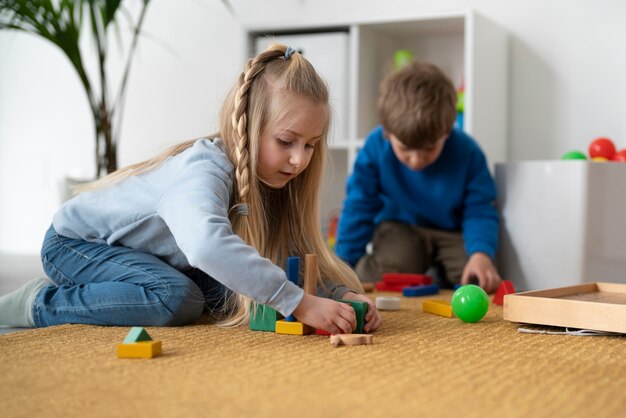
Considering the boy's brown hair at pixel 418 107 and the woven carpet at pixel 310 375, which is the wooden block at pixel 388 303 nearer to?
the woven carpet at pixel 310 375

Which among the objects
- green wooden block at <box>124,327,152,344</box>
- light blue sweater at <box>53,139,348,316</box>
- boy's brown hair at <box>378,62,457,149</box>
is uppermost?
boy's brown hair at <box>378,62,457,149</box>

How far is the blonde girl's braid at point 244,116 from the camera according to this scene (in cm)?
117

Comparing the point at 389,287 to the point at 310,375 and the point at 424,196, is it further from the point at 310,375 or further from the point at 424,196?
the point at 310,375

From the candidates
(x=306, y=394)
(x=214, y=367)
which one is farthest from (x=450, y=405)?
(x=214, y=367)

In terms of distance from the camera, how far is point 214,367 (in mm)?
Result: 890

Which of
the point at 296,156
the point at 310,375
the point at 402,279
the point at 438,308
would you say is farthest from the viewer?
the point at 402,279

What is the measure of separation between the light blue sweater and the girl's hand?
0.02 meters

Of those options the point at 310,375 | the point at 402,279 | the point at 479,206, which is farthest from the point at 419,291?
the point at 310,375

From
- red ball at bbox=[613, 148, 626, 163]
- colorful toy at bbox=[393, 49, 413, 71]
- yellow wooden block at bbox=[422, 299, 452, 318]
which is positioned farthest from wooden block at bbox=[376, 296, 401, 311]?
colorful toy at bbox=[393, 49, 413, 71]

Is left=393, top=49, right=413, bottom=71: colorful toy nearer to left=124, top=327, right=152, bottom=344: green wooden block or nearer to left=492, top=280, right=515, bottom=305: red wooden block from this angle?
left=492, top=280, right=515, bottom=305: red wooden block

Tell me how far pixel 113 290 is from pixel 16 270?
4.24 feet

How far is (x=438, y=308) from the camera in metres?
1.37

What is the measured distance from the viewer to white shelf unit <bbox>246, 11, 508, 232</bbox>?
6.91 ft

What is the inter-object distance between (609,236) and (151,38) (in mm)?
1745
